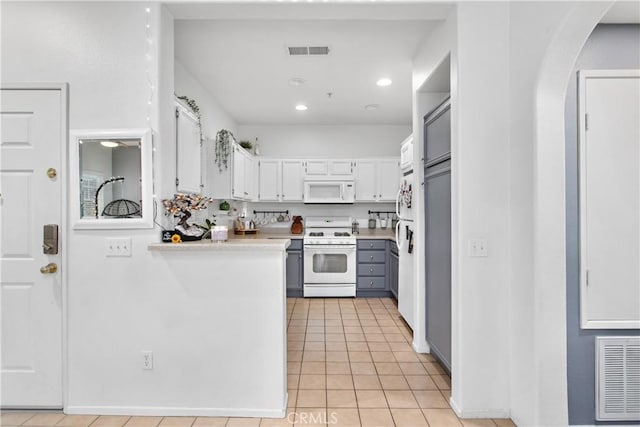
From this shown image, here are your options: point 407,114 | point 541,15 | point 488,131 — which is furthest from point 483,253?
point 407,114

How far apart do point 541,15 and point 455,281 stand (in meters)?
1.58

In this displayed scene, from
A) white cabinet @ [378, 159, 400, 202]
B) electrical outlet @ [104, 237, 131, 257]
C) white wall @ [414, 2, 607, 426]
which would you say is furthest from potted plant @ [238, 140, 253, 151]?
white wall @ [414, 2, 607, 426]

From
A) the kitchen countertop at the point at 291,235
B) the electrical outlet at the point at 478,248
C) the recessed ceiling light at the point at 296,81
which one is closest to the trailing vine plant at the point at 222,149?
the recessed ceiling light at the point at 296,81

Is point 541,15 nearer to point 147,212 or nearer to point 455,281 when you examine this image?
point 455,281

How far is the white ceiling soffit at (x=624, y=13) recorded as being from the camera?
5.72 ft

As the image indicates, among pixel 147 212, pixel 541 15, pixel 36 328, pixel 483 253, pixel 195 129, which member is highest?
pixel 541 15

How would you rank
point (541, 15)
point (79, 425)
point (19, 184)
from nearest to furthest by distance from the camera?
point (541, 15) < point (79, 425) < point (19, 184)

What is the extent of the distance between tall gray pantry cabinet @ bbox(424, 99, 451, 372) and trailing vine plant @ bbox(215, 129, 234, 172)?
2.19m

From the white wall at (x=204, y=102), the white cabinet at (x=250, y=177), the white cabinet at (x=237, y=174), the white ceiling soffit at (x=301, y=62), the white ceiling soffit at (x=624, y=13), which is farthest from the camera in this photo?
the white cabinet at (x=250, y=177)

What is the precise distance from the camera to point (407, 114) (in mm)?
5000

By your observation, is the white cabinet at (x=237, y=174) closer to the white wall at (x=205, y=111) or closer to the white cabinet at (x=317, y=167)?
the white wall at (x=205, y=111)

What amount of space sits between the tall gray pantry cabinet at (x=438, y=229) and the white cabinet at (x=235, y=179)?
7.24 feet

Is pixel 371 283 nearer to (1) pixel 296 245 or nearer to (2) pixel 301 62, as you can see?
(1) pixel 296 245

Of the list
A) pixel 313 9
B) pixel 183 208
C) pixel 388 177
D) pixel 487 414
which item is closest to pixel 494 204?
pixel 487 414
